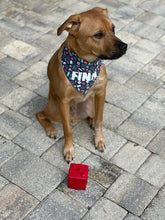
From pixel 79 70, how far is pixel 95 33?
1.96 ft

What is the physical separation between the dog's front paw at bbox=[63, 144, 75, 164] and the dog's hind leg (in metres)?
0.37

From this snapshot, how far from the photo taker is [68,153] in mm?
4578

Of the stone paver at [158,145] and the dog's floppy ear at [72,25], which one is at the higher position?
the dog's floppy ear at [72,25]

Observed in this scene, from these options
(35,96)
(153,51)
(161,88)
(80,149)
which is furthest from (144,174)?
(153,51)

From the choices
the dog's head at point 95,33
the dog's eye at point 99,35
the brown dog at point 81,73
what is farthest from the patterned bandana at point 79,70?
the dog's eye at point 99,35

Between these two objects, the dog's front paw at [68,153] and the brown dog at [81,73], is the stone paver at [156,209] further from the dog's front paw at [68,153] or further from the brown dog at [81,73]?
the dog's front paw at [68,153]

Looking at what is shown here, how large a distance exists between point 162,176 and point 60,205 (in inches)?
54.0

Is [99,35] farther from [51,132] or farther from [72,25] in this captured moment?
[51,132]

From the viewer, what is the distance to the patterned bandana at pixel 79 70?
406 cm

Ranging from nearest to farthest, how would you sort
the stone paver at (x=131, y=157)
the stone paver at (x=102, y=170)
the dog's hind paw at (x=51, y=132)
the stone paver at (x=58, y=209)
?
the stone paver at (x=58, y=209), the stone paver at (x=102, y=170), the stone paver at (x=131, y=157), the dog's hind paw at (x=51, y=132)

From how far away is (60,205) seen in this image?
13.3ft

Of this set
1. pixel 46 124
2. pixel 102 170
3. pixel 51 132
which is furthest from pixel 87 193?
pixel 46 124

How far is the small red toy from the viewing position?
4.04 m

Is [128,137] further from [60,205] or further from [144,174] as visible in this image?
[60,205]
